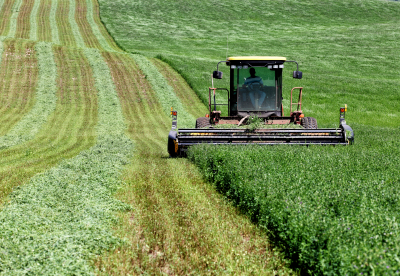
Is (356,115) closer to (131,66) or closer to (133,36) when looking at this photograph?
(131,66)

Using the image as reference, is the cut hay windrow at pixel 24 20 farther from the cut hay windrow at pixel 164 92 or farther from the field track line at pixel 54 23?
the cut hay windrow at pixel 164 92

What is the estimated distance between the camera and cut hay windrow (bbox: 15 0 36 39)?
124 feet

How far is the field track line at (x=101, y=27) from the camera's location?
37.4 m

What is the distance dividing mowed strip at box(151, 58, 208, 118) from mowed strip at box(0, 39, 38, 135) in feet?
25.9

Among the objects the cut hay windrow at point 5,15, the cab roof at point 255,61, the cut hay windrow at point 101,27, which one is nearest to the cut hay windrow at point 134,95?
the cab roof at point 255,61

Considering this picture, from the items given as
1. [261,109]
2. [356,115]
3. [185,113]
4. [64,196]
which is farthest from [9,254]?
[356,115]

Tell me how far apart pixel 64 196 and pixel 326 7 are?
5555 cm

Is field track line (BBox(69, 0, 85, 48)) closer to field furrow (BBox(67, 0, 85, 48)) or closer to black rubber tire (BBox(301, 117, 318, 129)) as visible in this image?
field furrow (BBox(67, 0, 85, 48))

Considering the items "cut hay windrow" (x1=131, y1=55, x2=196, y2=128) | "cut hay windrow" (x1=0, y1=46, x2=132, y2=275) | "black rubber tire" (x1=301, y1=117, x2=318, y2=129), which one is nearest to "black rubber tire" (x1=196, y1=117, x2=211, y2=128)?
"black rubber tire" (x1=301, y1=117, x2=318, y2=129)

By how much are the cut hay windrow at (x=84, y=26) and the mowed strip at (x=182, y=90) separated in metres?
9.06

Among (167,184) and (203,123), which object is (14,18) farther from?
(167,184)

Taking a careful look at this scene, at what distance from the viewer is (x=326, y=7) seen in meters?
55.1

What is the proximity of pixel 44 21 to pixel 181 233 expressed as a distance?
44.4 meters

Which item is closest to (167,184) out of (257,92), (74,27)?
(257,92)
